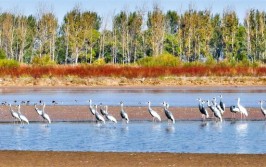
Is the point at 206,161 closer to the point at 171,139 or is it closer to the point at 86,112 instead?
the point at 171,139

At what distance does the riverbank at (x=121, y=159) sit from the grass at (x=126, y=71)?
40.4m

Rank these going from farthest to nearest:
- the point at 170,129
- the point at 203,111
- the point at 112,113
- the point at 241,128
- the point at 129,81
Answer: the point at 129,81 < the point at 112,113 < the point at 203,111 < the point at 241,128 < the point at 170,129

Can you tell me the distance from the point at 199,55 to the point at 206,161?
258 ft

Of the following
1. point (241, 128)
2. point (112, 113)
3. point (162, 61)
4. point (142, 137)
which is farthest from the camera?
point (162, 61)

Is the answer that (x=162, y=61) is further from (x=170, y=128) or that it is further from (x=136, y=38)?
(x=170, y=128)

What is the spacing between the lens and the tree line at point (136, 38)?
92375mm

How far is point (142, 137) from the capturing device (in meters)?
20.1

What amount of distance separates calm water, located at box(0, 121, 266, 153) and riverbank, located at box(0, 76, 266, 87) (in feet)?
93.4

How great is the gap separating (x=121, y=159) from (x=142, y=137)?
5.29 metres

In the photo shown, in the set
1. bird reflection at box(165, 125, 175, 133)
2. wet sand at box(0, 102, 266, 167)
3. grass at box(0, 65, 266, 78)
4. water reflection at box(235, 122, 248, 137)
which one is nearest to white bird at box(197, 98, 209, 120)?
water reflection at box(235, 122, 248, 137)

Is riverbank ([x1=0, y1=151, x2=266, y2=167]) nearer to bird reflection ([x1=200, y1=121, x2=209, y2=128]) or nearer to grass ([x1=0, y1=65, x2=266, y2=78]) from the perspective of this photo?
bird reflection ([x1=200, y1=121, x2=209, y2=128])

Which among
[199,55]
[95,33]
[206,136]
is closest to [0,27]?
[95,33]

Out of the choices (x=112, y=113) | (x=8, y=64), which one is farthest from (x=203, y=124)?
(x=8, y=64)

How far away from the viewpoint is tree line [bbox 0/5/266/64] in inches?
3637
